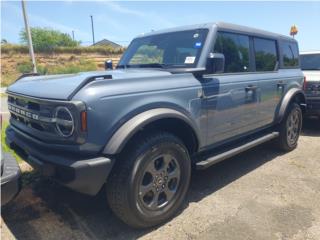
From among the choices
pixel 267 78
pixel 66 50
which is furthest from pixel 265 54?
pixel 66 50

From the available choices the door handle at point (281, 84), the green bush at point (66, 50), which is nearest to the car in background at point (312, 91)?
the door handle at point (281, 84)

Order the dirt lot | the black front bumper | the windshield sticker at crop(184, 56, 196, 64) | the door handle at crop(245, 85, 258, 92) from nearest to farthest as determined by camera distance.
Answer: the black front bumper, the dirt lot, the windshield sticker at crop(184, 56, 196, 64), the door handle at crop(245, 85, 258, 92)

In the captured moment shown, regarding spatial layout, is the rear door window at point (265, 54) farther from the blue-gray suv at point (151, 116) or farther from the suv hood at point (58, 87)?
the suv hood at point (58, 87)

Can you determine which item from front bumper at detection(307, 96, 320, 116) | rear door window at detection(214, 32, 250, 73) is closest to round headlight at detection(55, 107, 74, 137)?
rear door window at detection(214, 32, 250, 73)

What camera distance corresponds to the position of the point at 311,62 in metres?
8.31

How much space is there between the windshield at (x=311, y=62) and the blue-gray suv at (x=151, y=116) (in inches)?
166

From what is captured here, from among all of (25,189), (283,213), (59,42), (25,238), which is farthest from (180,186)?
(59,42)

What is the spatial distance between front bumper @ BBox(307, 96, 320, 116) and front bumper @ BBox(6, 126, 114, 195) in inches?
232

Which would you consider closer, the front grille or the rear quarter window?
the front grille

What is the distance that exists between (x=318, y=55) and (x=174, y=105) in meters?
6.90

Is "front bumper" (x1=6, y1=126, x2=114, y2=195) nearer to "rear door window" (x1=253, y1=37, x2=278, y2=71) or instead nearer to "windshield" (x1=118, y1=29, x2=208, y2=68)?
"windshield" (x1=118, y1=29, x2=208, y2=68)

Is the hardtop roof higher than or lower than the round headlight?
higher

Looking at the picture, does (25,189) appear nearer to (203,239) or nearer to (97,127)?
(97,127)

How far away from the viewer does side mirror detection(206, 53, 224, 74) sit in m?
3.38
